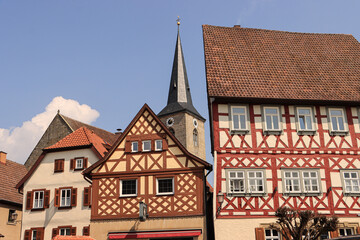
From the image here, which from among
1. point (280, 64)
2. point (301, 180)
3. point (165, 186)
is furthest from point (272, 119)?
point (165, 186)

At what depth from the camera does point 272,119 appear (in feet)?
69.3

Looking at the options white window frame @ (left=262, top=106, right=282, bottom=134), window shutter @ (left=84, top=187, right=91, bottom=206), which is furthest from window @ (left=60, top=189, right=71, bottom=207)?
white window frame @ (left=262, top=106, right=282, bottom=134)

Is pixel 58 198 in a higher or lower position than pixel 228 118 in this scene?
lower

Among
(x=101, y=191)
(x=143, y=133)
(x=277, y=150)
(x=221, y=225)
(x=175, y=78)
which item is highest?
(x=175, y=78)

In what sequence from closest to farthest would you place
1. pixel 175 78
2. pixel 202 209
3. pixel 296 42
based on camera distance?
pixel 202 209, pixel 296 42, pixel 175 78

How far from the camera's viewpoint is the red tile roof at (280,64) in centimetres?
2142

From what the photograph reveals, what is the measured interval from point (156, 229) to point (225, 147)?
5.06 meters

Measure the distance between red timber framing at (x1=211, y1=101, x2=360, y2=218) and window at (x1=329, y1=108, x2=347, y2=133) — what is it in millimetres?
237

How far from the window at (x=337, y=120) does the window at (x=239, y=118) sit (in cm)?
424

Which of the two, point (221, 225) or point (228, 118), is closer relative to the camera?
point (221, 225)

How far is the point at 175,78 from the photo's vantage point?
52.9 m

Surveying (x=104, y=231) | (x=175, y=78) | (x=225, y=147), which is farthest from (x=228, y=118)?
(x=175, y=78)

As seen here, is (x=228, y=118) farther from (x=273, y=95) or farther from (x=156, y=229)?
(x=156, y=229)

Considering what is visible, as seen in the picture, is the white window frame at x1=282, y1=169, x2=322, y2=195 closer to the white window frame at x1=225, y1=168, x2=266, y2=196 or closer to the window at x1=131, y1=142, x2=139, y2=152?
the white window frame at x1=225, y1=168, x2=266, y2=196
